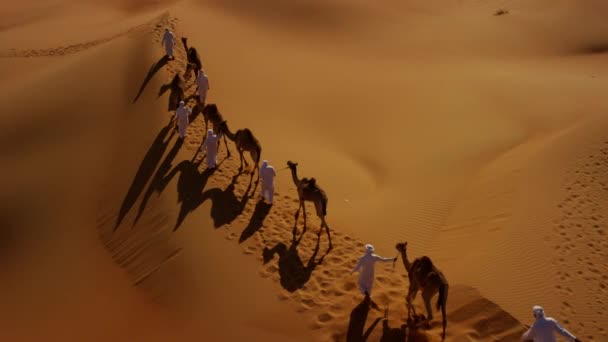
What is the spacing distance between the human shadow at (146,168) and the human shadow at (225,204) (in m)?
1.79

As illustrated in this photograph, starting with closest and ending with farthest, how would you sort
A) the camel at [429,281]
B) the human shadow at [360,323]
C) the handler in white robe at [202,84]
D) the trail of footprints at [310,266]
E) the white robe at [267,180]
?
1. the camel at [429,281]
2. the human shadow at [360,323]
3. the trail of footprints at [310,266]
4. the white robe at [267,180]
5. the handler in white robe at [202,84]

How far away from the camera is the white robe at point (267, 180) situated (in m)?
11.7

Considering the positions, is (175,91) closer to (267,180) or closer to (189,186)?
(189,186)

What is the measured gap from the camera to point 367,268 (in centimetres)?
914

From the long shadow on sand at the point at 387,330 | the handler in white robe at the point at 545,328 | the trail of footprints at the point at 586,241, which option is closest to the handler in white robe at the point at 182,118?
the long shadow on sand at the point at 387,330

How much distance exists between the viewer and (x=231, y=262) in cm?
1062

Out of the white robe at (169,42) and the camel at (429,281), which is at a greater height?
the white robe at (169,42)

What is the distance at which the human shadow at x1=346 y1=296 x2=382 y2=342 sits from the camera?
8.83 metres

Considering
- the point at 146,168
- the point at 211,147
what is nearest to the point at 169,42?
the point at 146,168

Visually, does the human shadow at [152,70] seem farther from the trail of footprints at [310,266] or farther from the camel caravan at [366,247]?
the trail of footprints at [310,266]

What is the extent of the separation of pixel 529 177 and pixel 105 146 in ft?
37.3

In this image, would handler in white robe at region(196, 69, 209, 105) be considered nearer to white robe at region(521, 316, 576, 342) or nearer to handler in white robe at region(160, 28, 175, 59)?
handler in white robe at region(160, 28, 175, 59)

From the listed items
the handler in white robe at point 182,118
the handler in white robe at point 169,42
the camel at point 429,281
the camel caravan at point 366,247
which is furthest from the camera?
the handler in white robe at point 169,42

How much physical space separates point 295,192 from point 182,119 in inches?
149
